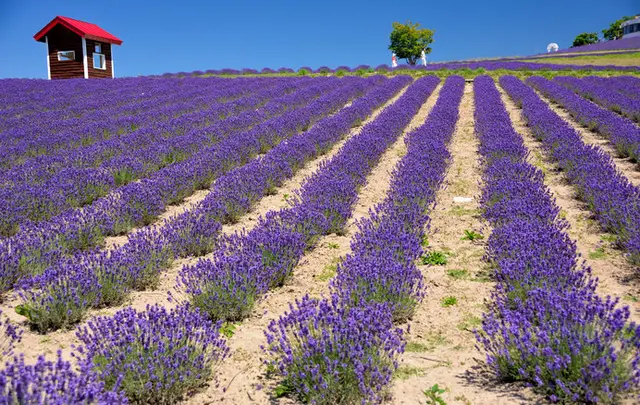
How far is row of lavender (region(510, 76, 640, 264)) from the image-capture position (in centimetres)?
466

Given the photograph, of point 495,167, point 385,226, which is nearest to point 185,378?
point 385,226

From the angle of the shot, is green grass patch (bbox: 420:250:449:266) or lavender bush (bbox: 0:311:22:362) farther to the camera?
green grass patch (bbox: 420:250:449:266)

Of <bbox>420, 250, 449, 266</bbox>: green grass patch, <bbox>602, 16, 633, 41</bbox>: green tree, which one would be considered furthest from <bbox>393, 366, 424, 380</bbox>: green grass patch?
<bbox>602, 16, 633, 41</bbox>: green tree

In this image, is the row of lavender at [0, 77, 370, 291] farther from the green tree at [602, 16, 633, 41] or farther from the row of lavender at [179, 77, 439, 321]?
the green tree at [602, 16, 633, 41]

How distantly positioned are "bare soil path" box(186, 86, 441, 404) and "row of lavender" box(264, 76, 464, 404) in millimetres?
110

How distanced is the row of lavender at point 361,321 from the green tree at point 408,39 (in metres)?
42.9

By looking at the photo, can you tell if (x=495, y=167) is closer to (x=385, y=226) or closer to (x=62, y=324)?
(x=385, y=226)

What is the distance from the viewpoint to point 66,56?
25.2 metres

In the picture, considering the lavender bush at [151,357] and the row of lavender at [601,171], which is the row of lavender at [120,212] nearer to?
the lavender bush at [151,357]

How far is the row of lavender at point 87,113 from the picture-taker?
9.12m

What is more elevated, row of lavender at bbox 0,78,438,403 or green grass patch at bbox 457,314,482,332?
row of lavender at bbox 0,78,438,403

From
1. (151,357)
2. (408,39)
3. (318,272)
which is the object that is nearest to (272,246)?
(318,272)

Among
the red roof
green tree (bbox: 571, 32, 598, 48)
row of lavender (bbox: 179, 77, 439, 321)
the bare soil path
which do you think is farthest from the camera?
green tree (bbox: 571, 32, 598, 48)

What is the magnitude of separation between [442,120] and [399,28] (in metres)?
38.2
